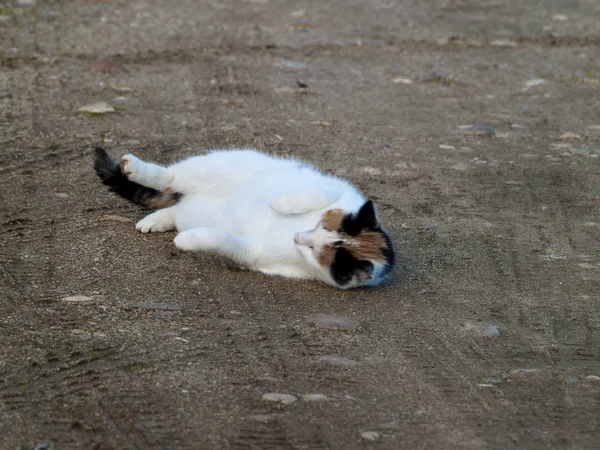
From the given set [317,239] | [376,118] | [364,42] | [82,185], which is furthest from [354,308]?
[364,42]

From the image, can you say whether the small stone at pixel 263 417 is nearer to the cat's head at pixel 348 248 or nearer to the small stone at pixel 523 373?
the small stone at pixel 523 373

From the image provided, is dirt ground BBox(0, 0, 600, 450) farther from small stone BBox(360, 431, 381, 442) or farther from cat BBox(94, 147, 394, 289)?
cat BBox(94, 147, 394, 289)

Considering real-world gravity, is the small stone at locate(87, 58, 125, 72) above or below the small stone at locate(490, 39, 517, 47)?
above

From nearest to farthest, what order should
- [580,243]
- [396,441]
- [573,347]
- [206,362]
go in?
[396,441] → [206,362] → [573,347] → [580,243]

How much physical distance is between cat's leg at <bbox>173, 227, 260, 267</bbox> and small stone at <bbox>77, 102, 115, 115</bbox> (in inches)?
110

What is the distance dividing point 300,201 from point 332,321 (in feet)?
2.48

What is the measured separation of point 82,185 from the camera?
569 cm

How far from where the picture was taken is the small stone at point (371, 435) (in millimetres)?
3138

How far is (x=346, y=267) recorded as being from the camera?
4.40m

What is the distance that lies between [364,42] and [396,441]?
6954mm

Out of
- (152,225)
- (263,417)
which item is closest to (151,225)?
(152,225)

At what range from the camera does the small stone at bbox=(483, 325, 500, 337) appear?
4.05 meters

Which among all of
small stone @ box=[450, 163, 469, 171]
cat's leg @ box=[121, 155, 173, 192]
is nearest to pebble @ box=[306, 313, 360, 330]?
cat's leg @ box=[121, 155, 173, 192]

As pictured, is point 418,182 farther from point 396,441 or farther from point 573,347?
point 396,441
